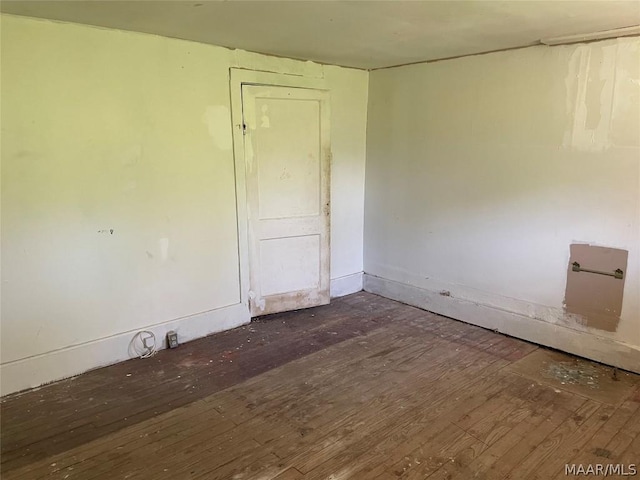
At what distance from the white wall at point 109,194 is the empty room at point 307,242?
0.05 ft

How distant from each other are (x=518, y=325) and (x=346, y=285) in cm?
178

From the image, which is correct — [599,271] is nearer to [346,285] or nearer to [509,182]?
[509,182]

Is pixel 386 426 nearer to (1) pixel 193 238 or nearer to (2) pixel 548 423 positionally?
(2) pixel 548 423

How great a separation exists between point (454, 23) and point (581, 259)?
1.94 m

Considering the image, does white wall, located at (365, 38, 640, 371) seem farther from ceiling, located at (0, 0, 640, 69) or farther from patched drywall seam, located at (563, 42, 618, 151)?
ceiling, located at (0, 0, 640, 69)

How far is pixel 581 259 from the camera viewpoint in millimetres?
3420

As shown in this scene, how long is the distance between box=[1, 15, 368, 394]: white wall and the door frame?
6cm

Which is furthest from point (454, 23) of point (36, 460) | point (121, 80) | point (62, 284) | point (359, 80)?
point (36, 460)

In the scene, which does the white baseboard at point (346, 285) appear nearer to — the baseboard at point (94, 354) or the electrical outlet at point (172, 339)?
the baseboard at point (94, 354)

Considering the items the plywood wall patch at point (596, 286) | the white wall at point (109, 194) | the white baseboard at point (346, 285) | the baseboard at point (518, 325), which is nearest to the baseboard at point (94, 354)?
the white wall at point (109, 194)

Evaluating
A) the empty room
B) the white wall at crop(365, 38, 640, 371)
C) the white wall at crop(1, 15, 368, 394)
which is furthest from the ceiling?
the white wall at crop(365, 38, 640, 371)

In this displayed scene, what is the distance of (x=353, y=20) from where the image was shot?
9.10 ft

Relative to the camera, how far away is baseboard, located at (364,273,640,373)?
10.9ft

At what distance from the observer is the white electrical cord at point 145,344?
11.4 ft
